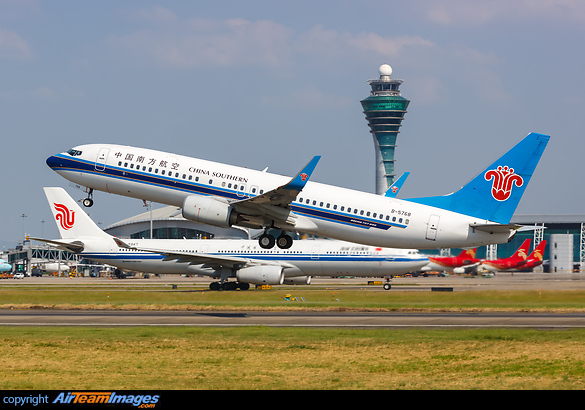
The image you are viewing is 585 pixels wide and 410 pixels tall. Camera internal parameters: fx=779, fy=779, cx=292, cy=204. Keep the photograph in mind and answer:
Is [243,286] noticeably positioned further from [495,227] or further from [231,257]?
[495,227]

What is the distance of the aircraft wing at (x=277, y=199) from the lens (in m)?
42.0

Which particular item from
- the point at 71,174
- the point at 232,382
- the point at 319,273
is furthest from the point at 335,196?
the point at 319,273

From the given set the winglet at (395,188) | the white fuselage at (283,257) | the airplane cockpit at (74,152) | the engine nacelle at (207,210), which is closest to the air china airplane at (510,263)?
the white fuselage at (283,257)

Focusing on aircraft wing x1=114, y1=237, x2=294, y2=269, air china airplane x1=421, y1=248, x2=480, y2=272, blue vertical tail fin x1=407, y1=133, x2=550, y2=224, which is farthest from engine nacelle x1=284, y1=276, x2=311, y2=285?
air china airplane x1=421, y1=248, x2=480, y2=272

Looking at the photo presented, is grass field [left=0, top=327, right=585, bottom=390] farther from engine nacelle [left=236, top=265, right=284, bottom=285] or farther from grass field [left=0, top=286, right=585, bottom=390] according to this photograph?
engine nacelle [left=236, top=265, right=284, bottom=285]

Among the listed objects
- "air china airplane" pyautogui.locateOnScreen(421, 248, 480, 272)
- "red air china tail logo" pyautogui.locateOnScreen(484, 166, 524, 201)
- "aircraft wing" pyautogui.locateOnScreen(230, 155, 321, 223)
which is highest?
"red air china tail logo" pyautogui.locateOnScreen(484, 166, 524, 201)

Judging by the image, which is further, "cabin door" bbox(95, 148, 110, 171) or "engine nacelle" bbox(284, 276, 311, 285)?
"engine nacelle" bbox(284, 276, 311, 285)

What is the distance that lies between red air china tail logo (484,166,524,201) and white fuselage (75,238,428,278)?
3164 centimetres

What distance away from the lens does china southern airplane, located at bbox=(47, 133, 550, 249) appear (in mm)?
45312

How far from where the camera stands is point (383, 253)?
78438mm

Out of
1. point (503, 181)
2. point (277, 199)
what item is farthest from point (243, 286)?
point (503, 181)

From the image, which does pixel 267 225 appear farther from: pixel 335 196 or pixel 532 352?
pixel 532 352
